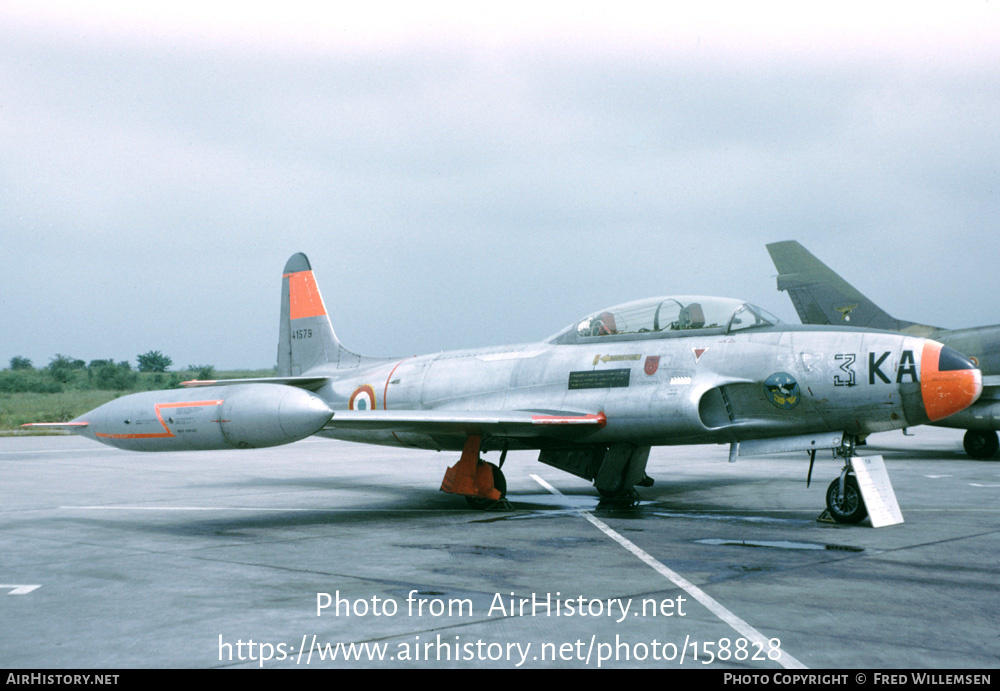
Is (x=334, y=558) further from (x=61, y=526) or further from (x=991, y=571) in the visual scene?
(x=991, y=571)

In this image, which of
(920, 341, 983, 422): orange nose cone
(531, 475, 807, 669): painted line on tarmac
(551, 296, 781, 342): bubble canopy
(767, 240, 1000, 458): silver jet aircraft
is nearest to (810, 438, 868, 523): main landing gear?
(920, 341, 983, 422): orange nose cone

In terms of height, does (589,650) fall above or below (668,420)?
below

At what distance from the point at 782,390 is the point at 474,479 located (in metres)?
3.75

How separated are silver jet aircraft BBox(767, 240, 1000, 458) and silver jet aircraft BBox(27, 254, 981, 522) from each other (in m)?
10.7

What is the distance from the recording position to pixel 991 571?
650cm

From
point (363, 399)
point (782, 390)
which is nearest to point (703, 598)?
point (782, 390)

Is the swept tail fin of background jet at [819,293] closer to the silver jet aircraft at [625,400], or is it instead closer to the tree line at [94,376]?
the silver jet aircraft at [625,400]

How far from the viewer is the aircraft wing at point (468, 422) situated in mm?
9453

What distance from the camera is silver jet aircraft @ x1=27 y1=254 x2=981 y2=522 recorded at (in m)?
8.71

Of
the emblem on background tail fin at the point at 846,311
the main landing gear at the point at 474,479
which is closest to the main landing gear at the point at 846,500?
the main landing gear at the point at 474,479

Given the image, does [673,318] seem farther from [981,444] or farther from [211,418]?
[981,444]

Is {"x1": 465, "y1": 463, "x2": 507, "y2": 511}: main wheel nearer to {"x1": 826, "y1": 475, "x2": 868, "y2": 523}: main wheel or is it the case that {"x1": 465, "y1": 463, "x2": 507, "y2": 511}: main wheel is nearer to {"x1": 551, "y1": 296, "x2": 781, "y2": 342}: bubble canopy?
{"x1": 551, "y1": 296, "x2": 781, "y2": 342}: bubble canopy
